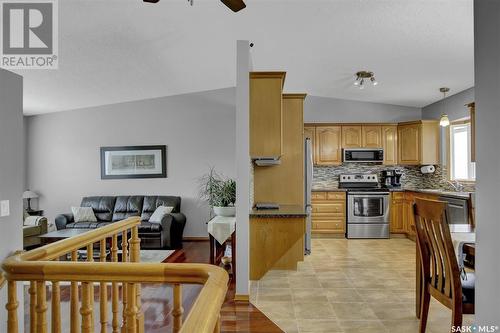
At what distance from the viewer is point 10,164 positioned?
1.99m

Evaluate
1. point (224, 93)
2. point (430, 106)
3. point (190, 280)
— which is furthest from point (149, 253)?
point (430, 106)

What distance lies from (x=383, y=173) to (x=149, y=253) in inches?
188

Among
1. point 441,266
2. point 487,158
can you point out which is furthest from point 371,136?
point 487,158

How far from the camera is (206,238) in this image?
6.32 m

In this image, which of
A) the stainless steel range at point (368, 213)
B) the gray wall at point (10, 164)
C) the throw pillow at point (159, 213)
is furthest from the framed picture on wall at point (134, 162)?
the gray wall at point (10, 164)

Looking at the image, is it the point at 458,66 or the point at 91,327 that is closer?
the point at 91,327

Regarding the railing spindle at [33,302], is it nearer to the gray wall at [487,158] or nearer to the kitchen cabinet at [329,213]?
the gray wall at [487,158]

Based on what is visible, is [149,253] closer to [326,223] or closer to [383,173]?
[326,223]

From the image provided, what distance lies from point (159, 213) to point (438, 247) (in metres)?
4.61

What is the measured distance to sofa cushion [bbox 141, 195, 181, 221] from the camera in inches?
238

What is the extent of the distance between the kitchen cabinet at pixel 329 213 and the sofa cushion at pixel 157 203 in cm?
259

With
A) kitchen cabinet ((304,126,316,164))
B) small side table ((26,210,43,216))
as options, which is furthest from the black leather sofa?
kitchen cabinet ((304,126,316,164))

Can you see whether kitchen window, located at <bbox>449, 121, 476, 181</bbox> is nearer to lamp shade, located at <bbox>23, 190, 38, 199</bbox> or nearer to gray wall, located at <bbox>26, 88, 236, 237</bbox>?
gray wall, located at <bbox>26, 88, 236, 237</bbox>

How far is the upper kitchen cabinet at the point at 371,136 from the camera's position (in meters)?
6.45
